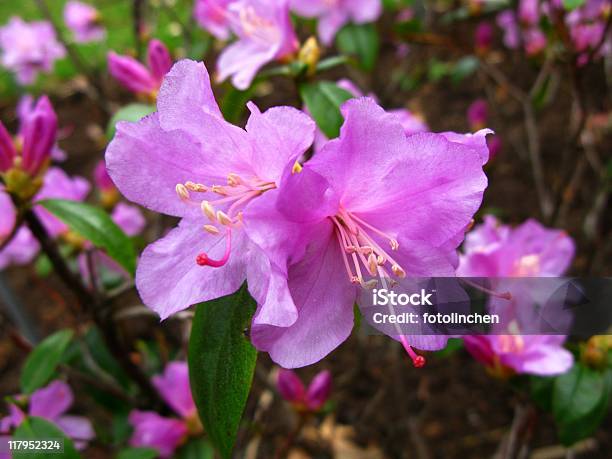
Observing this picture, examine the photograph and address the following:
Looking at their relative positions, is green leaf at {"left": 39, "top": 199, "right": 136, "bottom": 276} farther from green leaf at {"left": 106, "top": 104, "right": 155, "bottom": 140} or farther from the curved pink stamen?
the curved pink stamen

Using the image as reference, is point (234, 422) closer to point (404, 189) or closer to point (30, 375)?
point (404, 189)

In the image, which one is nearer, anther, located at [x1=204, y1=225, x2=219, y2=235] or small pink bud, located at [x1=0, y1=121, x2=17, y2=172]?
anther, located at [x1=204, y1=225, x2=219, y2=235]

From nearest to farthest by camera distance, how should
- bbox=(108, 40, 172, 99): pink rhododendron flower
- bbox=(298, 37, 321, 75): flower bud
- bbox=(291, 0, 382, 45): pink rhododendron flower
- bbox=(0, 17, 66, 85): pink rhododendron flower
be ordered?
1. bbox=(298, 37, 321, 75): flower bud
2. bbox=(108, 40, 172, 99): pink rhododendron flower
3. bbox=(291, 0, 382, 45): pink rhododendron flower
4. bbox=(0, 17, 66, 85): pink rhododendron flower

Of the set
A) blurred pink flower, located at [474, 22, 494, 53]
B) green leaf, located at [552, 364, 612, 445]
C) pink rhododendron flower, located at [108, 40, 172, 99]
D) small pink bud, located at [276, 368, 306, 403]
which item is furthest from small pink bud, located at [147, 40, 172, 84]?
blurred pink flower, located at [474, 22, 494, 53]

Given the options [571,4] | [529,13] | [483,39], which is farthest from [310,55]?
[529,13]

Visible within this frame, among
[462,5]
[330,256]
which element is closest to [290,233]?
[330,256]

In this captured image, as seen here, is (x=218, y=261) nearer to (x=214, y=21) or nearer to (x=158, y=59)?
(x=158, y=59)

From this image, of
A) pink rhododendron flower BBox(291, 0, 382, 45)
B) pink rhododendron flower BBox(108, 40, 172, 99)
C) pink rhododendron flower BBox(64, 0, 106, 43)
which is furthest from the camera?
pink rhododendron flower BBox(64, 0, 106, 43)

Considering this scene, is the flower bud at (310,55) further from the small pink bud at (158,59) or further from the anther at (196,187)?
the anther at (196,187)
